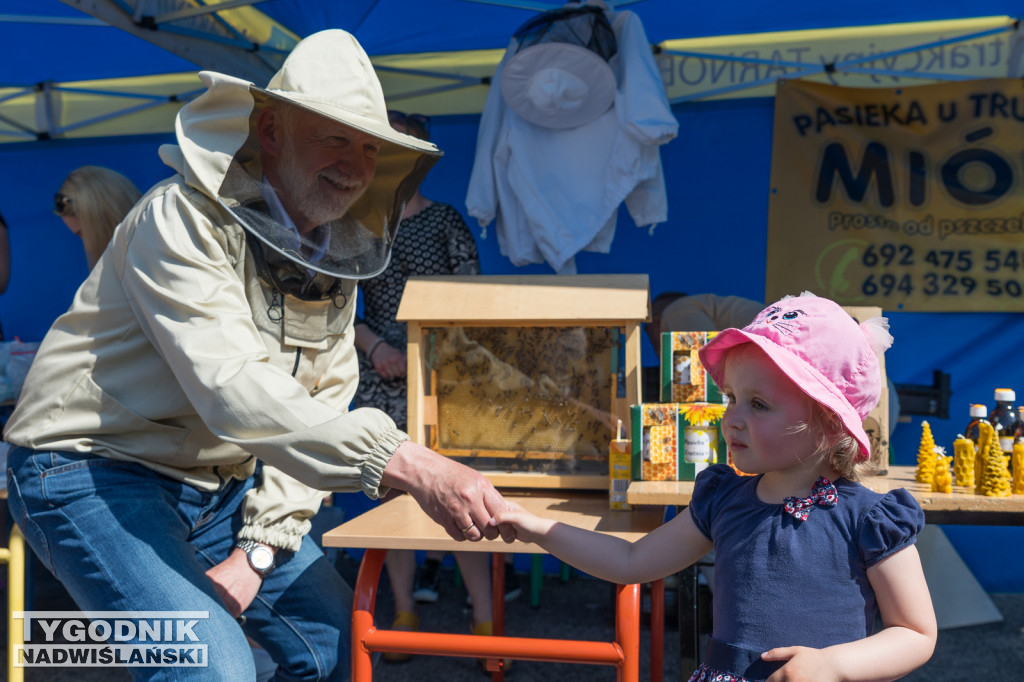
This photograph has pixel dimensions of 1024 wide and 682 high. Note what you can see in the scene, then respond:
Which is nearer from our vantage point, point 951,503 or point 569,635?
point 951,503

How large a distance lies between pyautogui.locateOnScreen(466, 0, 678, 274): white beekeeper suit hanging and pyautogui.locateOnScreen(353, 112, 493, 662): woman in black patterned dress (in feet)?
1.38

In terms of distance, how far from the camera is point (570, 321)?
267 cm

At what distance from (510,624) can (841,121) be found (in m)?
3.11

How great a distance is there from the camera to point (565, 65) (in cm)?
385

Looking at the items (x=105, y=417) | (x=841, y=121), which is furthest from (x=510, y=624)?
(x=841, y=121)

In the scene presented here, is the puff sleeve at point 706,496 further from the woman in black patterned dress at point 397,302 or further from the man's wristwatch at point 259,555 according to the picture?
the woman in black patterned dress at point 397,302

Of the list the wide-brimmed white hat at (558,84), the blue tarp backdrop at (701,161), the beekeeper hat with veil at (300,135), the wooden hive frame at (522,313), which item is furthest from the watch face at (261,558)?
the blue tarp backdrop at (701,161)

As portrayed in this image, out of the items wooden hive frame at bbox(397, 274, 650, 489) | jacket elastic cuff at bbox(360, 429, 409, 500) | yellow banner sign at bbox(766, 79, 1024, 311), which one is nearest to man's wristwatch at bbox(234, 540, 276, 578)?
jacket elastic cuff at bbox(360, 429, 409, 500)

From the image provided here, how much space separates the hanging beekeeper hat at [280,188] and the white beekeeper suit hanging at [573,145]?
1.71 meters

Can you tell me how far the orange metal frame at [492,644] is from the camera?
1.93 m

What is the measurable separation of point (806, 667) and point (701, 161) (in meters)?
3.56

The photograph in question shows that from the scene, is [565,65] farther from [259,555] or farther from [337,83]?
[259,555]

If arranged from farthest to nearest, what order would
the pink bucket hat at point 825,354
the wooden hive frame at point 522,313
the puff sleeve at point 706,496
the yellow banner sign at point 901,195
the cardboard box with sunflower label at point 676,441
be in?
the yellow banner sign at point 901,195 < the wooden hive frame at point 522,313 < the cardboard box with sunflower label at point 676,441 < the puff sleeve at point 706,496 < the pink bucket hat at point 825,354

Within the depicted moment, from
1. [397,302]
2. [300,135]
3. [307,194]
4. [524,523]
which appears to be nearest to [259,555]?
[524,523]
